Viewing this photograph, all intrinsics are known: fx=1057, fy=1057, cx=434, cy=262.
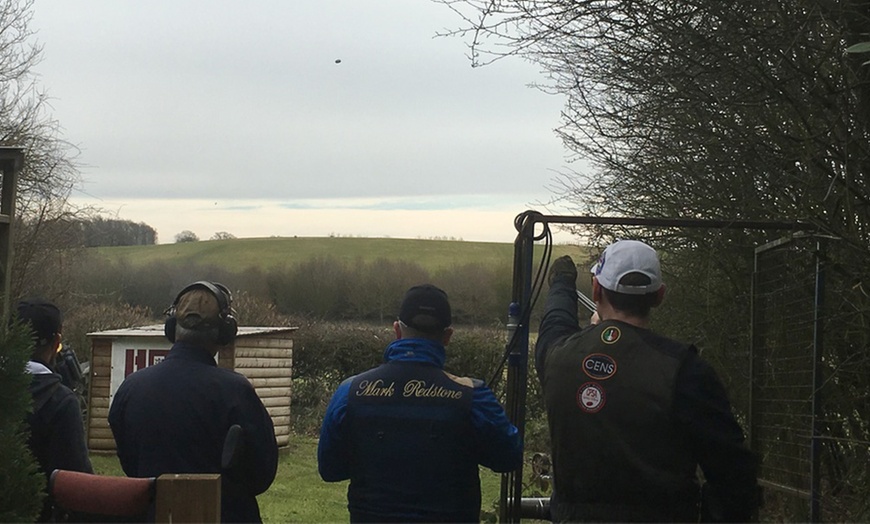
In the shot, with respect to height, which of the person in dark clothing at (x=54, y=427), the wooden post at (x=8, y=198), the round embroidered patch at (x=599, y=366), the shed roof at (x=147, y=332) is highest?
the wooden post at (x=8, y=198)

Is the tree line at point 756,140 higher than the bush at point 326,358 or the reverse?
higher

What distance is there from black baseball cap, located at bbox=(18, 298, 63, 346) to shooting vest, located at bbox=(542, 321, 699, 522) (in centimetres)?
214

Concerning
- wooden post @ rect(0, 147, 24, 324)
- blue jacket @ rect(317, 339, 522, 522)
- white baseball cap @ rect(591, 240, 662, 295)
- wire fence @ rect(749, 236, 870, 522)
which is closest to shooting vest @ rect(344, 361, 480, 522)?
blue jacket @ rect(317, 339, 522, 522)

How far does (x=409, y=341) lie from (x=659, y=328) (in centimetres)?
681

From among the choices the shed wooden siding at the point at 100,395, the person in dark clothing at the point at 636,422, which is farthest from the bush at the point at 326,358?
Answer: the person in dark clothing at the point at 636,422

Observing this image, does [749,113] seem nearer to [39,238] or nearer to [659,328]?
[659,328]

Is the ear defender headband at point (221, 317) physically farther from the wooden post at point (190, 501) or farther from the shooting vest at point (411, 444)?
the wooden post at point (190, 501)

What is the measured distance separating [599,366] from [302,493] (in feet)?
32.7

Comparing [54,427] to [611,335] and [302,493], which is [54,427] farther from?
[302,493]

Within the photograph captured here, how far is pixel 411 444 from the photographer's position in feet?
12.4

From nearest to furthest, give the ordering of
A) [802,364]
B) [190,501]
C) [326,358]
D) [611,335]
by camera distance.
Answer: [190,501], [611,335], [802,364], [326,358]

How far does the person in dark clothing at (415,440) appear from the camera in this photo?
378 cm

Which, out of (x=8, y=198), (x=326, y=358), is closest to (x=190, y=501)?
(x=8, y=198)

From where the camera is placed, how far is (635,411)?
3502 millimetres
